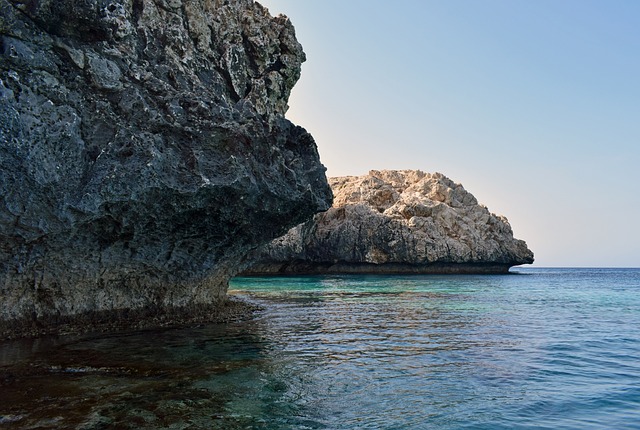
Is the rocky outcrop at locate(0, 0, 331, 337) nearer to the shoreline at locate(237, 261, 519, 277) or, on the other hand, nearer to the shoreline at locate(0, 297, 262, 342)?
the shoreline at locate(0, 297, 262, 342)

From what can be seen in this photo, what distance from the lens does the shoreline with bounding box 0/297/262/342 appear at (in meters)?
12.7

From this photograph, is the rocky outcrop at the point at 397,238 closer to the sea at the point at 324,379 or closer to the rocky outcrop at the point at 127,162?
the rocky outcrop at the point at 127,162

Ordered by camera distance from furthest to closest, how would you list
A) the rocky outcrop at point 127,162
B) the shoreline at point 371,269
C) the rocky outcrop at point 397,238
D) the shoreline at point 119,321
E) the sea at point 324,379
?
the shoreline at point 371,269, the rocky outcrop at point 397,238, the shoreline at point 119,321, the rocky outcrop at point 127,162, the sea at point 324,379

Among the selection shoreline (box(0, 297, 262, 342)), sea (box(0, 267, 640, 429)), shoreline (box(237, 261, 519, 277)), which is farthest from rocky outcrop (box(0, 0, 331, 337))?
shoreline (box(237, 261, 519, 277))

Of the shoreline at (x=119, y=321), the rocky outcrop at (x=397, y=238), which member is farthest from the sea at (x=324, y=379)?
the rocky outcrop at (x=397, y=238)

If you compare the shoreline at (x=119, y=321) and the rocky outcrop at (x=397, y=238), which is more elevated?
the rocky outcrop at (x=397, y=238)

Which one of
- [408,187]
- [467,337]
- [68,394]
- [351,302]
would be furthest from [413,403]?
[408,187]

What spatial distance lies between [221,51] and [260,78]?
2044 mm

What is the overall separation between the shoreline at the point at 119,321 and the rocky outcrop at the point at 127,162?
6.2 inches

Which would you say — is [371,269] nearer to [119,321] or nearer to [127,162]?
[119,321]

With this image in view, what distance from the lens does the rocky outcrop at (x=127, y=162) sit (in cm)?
1133

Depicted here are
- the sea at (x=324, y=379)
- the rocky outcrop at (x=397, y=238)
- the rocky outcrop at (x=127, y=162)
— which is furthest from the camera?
the rocky outcrop at (x=397, y=238)

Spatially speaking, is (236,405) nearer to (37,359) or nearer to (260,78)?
(37,359)

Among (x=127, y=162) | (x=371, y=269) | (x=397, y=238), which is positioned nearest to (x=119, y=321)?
(x=127, y=162)
